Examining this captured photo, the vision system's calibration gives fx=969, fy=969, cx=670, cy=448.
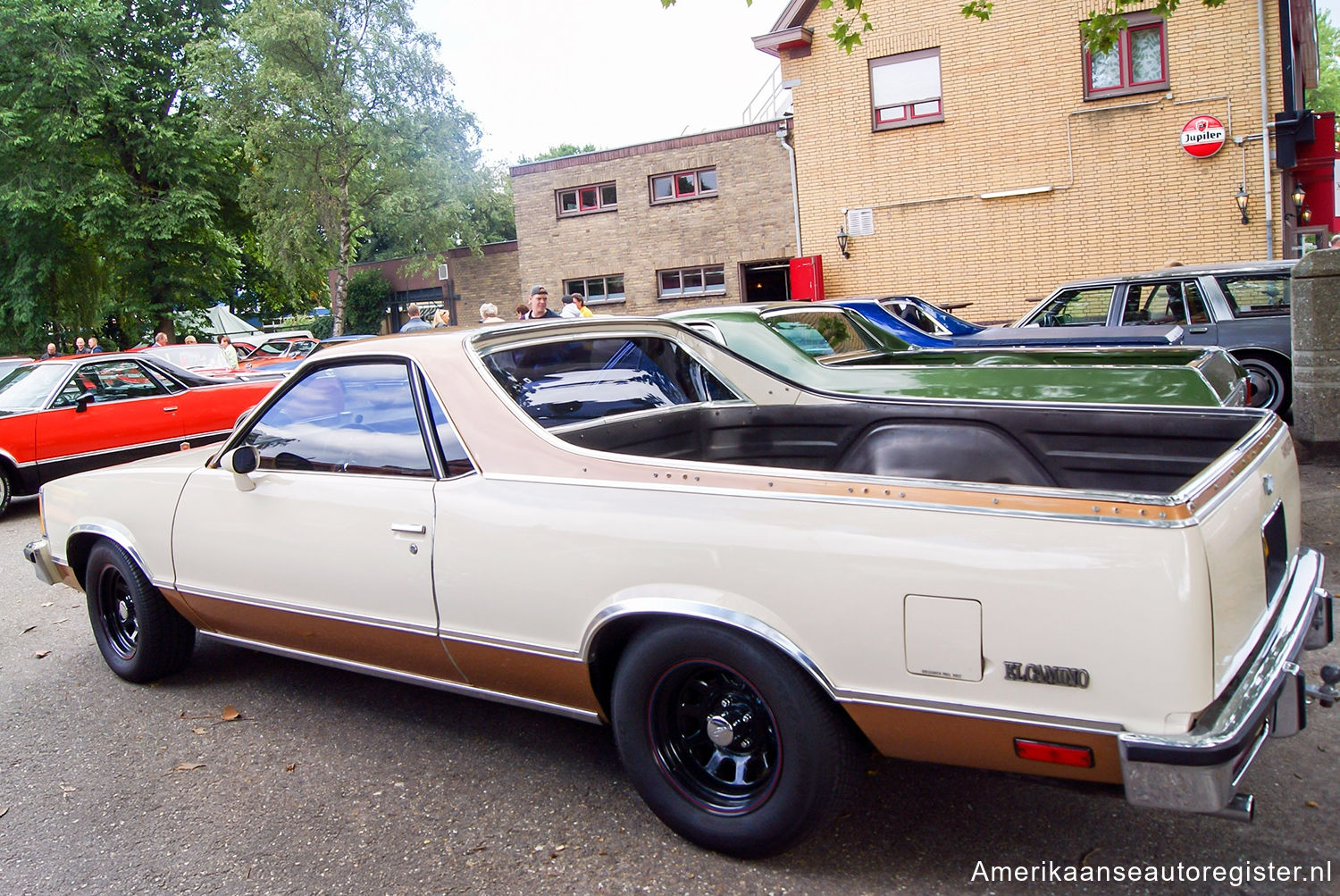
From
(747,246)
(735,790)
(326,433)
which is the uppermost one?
(747,246)

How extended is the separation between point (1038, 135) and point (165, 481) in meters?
18.0

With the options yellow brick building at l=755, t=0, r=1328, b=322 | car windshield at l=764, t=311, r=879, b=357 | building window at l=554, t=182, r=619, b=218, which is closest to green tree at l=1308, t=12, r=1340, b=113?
yellow brick building at l=755, t=0, r=1328, b=322

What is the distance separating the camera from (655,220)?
86.1 ft

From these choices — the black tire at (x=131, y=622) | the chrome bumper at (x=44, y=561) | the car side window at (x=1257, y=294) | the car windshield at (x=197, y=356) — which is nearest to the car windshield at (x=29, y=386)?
the car windshield at (x=197, y=356)

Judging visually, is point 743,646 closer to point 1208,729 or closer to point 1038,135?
point 1208,729

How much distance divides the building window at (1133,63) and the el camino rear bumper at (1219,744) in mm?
17836

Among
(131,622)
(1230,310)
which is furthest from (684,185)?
(131,622)

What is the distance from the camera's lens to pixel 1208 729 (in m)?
2.11

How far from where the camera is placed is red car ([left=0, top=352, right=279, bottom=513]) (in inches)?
366

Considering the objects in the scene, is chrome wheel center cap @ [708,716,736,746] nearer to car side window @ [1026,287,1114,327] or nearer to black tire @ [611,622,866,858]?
black tire @ [611,622,866,858]

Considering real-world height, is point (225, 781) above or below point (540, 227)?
below

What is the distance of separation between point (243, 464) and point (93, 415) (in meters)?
7.21

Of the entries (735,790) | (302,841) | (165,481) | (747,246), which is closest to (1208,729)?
(735,790)

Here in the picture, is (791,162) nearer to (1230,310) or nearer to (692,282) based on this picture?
(692,282)
